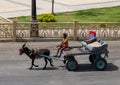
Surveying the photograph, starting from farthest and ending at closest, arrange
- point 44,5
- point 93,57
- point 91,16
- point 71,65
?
point 44,5, point 91,16, point 93,57, point 71,65

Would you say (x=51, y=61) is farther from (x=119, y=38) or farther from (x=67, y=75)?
(x=119, y=38)

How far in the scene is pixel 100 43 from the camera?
17.0 m

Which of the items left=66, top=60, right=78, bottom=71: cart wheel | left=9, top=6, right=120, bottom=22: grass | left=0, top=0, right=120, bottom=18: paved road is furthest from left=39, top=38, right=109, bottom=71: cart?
left=0, top=0, right=120, bottom=18: paved road

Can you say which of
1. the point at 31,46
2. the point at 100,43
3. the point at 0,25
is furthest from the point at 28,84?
the point at 0,25

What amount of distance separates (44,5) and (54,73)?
66.2 ft

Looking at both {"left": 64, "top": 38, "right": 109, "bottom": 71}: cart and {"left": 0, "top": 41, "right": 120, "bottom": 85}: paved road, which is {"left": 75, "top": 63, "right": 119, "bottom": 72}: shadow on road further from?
{"left": 64, "top": 38, "right": 109, "bottom": 71}: cart

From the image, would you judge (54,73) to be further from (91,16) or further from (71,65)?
(91,16)

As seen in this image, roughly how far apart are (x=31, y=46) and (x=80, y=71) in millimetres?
5408

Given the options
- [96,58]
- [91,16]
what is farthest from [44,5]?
[96,58]

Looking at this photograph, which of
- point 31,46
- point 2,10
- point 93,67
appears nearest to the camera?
point 93,67

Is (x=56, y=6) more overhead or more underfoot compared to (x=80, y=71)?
more overhead

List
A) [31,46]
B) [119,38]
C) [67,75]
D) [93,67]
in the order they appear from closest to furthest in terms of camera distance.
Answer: [67,75]
[93,67]
[31,46]
[119,38]

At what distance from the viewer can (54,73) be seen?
1639 cm

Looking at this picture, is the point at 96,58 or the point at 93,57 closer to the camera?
the point at 96,58
